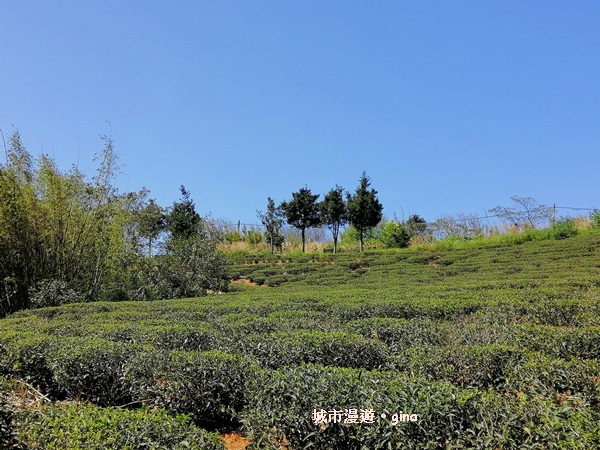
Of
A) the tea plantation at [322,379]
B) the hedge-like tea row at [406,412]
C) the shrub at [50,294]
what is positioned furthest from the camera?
the shrub at [50,294]

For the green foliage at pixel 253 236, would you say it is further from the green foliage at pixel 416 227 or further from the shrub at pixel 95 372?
the shrub at pixel 95 372

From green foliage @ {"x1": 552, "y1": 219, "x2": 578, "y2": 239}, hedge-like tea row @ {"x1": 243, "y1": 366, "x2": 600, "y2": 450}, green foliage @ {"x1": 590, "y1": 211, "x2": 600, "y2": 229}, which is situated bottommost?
hedge-like tea row @ {"x1": 243, "y1": 366, "x2": 600, "y2": 450}

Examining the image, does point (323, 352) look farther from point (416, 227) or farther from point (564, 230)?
point (416, 227)

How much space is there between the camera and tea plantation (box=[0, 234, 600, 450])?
191 cm

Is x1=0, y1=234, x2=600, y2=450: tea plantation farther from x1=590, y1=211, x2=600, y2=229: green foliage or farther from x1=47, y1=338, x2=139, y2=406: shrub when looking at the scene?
x1=590, y1=211, x2=600, y2=229: green foliage

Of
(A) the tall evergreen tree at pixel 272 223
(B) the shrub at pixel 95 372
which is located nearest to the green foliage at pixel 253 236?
(A) the tall evergreen tree at pixel 272 223

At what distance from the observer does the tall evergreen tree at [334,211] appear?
24.7 m

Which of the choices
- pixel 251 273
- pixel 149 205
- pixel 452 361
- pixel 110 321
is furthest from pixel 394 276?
pixel 149 205

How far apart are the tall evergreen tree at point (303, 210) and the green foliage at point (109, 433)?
75.9 ft

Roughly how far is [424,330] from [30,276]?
9247 mm

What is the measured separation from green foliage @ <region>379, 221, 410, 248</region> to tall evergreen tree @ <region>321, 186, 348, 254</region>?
343 cm

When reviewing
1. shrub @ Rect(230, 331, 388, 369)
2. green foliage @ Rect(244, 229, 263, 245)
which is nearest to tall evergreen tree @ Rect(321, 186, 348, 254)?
green foliage @ Rect(244, 229, 263, 245)

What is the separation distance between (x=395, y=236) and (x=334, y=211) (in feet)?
15.2

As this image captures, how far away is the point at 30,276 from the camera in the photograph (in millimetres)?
9406
